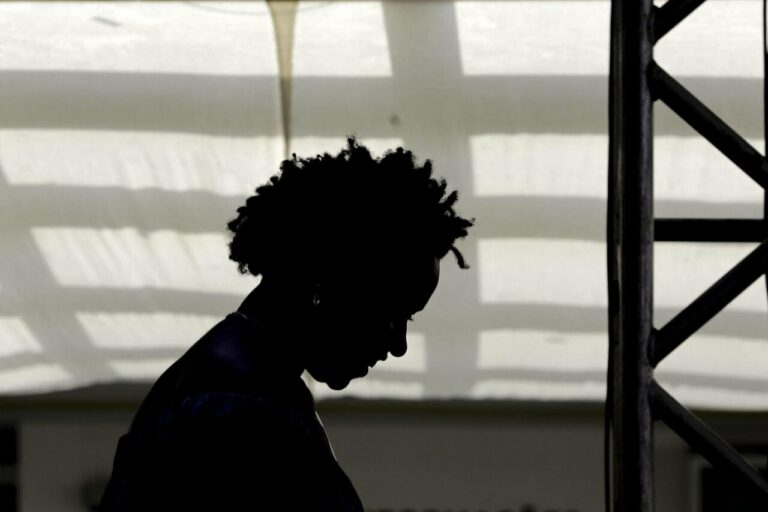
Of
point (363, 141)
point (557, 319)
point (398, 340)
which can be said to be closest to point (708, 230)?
point (398, 340)

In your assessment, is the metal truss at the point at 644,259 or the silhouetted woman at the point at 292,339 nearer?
the silhouetted woman at the point at 292,339

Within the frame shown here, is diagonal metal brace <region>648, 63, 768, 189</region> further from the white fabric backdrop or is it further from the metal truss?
the white fabric backdrop

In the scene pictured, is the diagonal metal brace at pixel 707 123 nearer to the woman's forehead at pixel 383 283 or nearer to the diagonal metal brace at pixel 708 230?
the diagonal metal brace at pixel 708 230

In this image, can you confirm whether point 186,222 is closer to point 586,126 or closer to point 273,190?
point 586,126

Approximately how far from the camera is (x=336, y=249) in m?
1.12

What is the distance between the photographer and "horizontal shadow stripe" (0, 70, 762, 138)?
4762mm

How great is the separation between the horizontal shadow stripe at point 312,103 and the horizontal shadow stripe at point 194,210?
417 mm

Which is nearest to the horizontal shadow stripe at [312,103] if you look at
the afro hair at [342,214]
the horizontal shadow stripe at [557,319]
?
the horizontal shadow stripe at [557,319]

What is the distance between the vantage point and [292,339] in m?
1.11

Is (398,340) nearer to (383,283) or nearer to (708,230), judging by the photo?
(383,283)

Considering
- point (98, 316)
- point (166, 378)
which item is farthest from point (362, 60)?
point (166, 378)

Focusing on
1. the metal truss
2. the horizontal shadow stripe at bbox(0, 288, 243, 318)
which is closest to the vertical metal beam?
the metal truss

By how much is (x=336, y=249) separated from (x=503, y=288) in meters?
4.97

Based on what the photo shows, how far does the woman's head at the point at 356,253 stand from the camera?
111 cm
